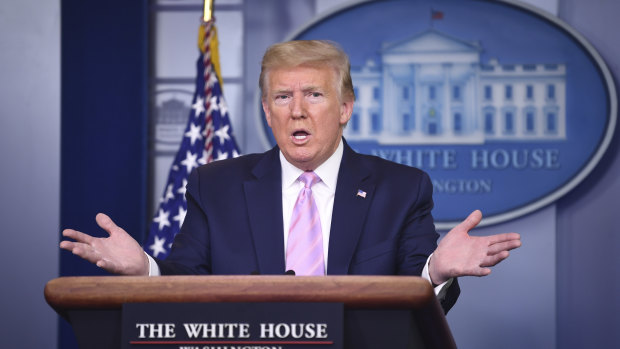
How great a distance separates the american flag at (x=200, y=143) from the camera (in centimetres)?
321

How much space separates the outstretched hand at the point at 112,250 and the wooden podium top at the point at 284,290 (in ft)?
0.99

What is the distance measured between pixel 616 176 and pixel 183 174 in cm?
215

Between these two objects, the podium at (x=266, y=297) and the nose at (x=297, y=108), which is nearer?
the podium at (x=266, y=297)

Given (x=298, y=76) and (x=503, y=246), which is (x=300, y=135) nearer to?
(x=298, y=76)

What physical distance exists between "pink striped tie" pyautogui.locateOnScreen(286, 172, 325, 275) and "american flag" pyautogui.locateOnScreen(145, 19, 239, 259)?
148cm

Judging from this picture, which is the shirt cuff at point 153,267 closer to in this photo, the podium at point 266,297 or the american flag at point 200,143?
the podium at point 266,297

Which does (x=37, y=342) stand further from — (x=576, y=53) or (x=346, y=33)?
(x=576, y=53)

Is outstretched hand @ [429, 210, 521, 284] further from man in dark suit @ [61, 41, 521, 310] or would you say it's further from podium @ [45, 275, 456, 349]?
man in dark suit @ [61, 41, 521, 310]

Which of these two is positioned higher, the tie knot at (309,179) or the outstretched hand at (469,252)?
the tie knot at (309,179)

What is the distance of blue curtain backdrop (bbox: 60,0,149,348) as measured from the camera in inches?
120

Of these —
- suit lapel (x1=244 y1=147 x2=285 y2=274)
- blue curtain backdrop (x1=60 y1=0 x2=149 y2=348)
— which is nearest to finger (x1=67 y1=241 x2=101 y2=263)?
suit lapel (x1=244 y1=147 x2=285 y2=274)

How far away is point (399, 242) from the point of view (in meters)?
1.80

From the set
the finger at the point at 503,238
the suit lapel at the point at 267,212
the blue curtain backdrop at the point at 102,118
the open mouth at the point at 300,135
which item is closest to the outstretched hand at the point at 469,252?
the finger at the point at 503,238

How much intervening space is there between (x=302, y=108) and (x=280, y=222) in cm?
32
